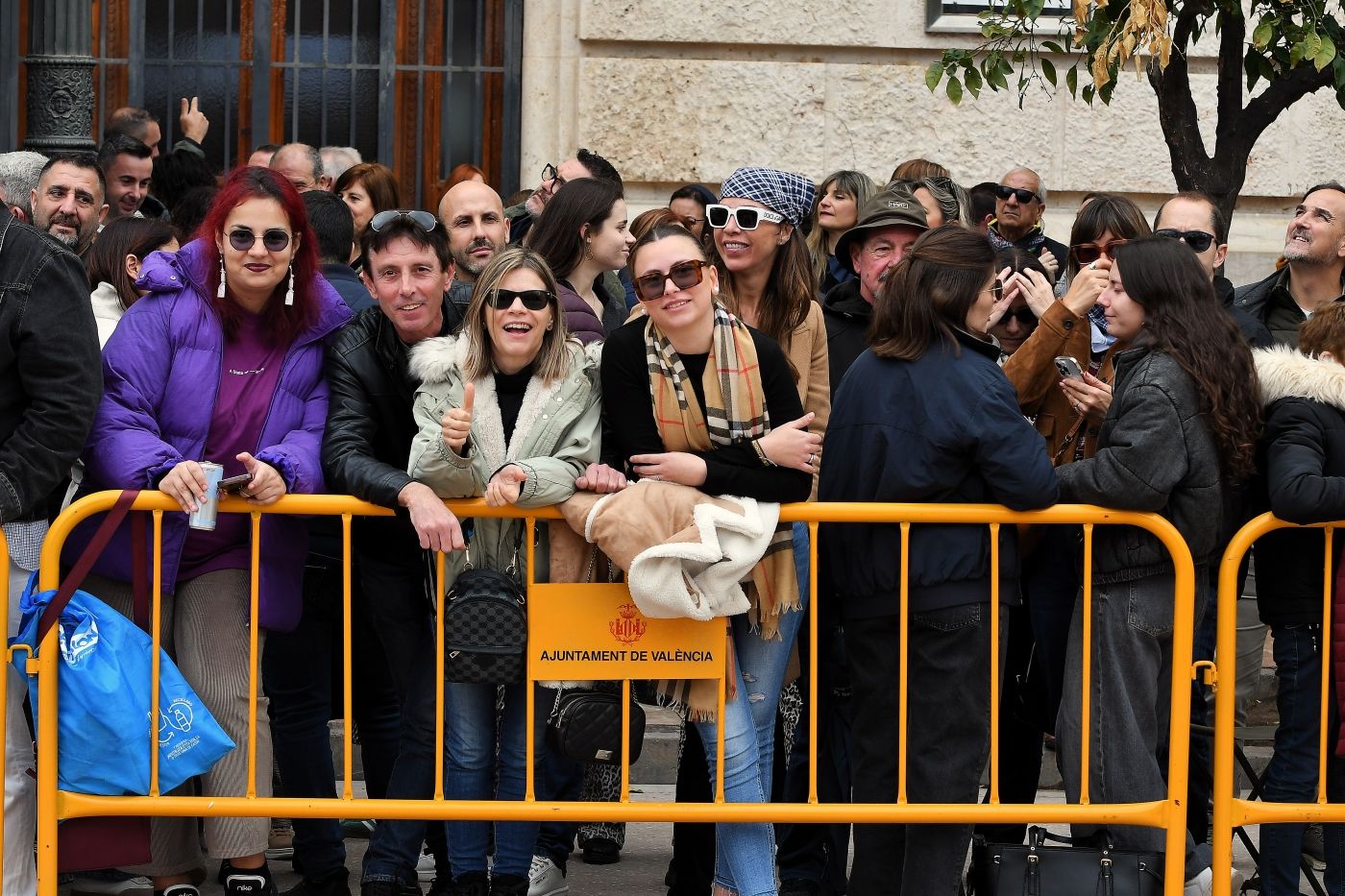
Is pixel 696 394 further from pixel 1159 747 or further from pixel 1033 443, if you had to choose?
pixel 1159 747

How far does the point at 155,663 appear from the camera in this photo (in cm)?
473

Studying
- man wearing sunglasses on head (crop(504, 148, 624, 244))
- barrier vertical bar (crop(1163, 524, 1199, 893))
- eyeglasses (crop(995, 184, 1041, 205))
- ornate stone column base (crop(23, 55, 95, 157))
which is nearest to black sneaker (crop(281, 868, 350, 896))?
barrier vertical bar (crop(1163, 524, 1199, 893))

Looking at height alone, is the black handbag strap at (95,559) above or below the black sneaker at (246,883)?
above

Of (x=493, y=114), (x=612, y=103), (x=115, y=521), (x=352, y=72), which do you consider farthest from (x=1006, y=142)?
(x=115, y=521)

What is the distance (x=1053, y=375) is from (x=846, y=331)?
72cm

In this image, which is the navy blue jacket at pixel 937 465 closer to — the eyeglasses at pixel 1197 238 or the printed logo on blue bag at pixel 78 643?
the eyeglasses at pixel 1197 238

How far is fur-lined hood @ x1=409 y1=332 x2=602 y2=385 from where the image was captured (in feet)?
16.1

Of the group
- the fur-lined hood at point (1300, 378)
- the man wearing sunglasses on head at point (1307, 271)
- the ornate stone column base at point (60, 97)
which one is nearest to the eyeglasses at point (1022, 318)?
the man wearing sunglasses on head at point (1307, 271)

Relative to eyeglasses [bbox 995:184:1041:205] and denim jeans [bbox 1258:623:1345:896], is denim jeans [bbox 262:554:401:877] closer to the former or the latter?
denim jeans [bbox 1258:623:1345:896]

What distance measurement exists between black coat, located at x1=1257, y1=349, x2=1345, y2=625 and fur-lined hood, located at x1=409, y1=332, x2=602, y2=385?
1.89 metres

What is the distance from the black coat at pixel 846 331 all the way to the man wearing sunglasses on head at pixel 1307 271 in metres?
1.48

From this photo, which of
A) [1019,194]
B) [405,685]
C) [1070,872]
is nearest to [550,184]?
[1019,194]

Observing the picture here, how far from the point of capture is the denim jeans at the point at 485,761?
16.3 feet

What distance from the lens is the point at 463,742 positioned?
498 cm
